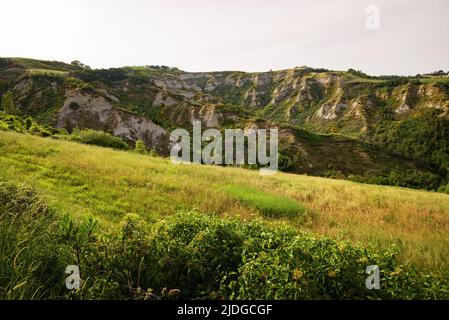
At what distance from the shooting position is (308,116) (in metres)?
152

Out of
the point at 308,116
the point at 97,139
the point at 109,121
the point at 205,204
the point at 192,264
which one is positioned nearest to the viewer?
the point at 192,264

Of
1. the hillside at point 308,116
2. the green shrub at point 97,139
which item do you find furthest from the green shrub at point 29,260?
the hillside at point 308,116

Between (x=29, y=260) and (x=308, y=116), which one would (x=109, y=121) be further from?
(x=308, y=116)

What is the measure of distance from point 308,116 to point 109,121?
9990 cm

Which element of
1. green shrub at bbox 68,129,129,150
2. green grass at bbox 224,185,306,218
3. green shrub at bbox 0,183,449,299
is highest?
green shrub at bbox 0,183,449,299

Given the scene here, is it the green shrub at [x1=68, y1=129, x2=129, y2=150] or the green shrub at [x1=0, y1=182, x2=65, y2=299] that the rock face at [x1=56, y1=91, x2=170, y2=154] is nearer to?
the green shrub at [x1=68, y1=129, x2=129, y2=150]

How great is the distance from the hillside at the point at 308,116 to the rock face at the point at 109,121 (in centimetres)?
19

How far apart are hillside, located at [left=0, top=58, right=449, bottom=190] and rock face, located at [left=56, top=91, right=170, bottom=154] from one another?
0.19 meters

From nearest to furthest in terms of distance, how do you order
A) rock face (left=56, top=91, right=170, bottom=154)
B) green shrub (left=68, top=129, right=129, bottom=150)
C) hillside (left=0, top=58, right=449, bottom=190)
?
green shrub (left=68, top=129, right=129, bottom=150) < rock face (left=56, top=91, right=170, bottom=154) < hillside (left=0, top=58, right=449, bottom=190)

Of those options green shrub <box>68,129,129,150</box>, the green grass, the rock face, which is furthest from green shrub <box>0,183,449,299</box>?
the rock face

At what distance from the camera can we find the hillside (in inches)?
2820

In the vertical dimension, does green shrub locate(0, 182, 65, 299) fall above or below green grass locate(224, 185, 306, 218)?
above

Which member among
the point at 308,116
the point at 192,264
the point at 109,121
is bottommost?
the point at 109,121

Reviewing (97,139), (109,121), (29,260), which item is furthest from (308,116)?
(29,260)
